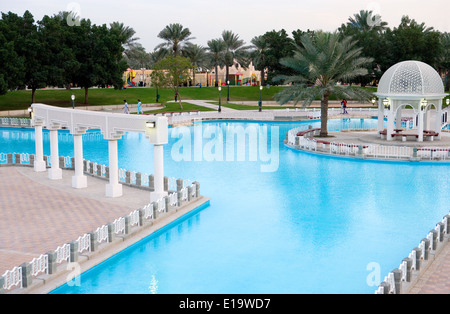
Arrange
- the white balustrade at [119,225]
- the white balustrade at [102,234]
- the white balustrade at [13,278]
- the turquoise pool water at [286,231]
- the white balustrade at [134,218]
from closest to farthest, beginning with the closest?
the white balustrade at [13,278] < the turquoise pool water at [286,231] < the white balustrade at [102,234] < the white balustrade at [119,225] < the white balustrade at [134,218]

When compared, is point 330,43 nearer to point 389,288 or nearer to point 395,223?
point 395,223

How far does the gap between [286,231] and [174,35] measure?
66.1 meters

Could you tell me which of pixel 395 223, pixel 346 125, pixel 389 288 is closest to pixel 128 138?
pixel 346 125

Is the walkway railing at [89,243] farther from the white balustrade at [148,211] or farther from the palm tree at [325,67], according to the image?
the palm tree at [325,67]

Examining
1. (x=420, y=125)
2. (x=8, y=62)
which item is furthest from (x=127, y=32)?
(x=420, y=125)

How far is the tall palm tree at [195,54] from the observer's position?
265ft

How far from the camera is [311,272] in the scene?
1318 cm

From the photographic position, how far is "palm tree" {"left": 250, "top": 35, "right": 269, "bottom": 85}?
255 feet

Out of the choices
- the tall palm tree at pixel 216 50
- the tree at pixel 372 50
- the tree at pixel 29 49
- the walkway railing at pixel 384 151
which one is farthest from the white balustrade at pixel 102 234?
the tall palm tree at pixel 216 50

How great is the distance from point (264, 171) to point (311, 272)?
554 inches

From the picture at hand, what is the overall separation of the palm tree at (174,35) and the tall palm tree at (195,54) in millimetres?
1004

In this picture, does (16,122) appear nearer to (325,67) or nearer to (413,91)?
(325,67)

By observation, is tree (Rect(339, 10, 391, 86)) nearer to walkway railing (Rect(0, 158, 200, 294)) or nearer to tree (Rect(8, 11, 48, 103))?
tree (Rect(8, 11, 48, 103))

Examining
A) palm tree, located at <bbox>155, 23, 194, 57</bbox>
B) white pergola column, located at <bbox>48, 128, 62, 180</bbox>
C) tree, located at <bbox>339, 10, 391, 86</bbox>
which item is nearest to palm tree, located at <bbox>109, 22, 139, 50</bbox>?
palm tree, located at <bbox>155, 23, 194, 57</bbox>
